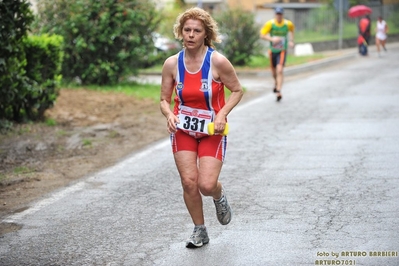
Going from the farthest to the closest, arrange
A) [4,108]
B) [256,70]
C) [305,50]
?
[305,50], [256,70], [4,108]

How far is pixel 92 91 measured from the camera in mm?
17531

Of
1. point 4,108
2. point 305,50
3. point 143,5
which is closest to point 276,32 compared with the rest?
point 143,5

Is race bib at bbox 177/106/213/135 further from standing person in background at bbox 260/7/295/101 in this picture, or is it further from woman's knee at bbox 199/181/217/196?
standing person in background at bbox 260/7/295/101

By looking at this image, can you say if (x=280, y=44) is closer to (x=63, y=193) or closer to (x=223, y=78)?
(x=63, y=193)

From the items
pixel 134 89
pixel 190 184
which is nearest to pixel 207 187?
pixel 190 184

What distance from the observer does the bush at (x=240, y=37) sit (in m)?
24.8

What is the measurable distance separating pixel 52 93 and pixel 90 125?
A: 0.84 meters

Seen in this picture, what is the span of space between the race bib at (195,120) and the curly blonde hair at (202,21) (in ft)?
1.84

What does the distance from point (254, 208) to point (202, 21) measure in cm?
209

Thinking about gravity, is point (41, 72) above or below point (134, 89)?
above

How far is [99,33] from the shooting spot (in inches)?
722

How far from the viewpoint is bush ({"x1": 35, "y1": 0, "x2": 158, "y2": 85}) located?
18141mm

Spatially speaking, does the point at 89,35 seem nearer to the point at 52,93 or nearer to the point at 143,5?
the point at 143,5

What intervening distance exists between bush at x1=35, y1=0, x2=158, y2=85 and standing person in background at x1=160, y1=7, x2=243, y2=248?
12038mm
